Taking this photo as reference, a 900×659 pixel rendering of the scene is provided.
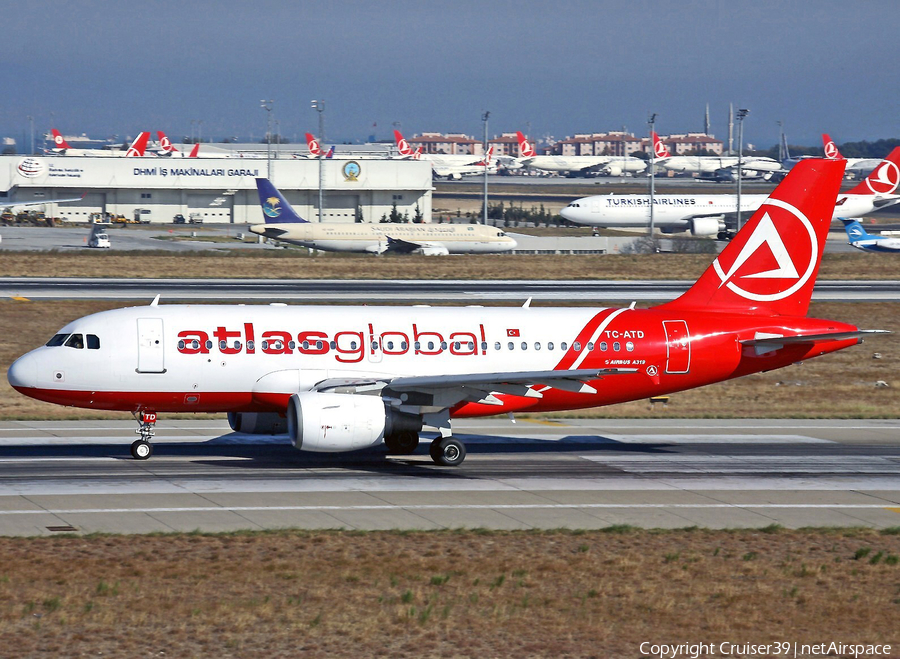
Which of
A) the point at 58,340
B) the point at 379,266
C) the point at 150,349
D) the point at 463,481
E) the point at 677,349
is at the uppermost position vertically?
the point at 379,266

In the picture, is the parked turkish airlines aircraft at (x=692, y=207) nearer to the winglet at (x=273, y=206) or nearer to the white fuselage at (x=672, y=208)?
the white fuselage at (x=672, y=208)

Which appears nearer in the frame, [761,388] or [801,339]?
[801,339]

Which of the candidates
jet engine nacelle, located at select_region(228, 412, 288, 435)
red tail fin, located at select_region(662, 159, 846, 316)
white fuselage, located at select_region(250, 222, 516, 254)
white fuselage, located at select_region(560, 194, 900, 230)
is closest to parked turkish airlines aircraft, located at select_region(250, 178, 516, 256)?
white fuselage, located at select_region(250, 222, 516, 254)

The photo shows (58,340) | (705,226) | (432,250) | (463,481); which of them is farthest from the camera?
(705,226)

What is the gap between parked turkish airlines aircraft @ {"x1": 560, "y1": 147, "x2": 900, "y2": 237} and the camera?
13175cm

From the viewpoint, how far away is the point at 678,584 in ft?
65.6

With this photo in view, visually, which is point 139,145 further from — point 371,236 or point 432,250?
point 432,250

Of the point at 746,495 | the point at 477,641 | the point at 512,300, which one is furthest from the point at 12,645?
the point at 512,300

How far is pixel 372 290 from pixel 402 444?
3919 centimetres

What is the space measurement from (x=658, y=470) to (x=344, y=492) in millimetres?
9588

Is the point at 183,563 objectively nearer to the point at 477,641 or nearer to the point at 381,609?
the point at 381,609

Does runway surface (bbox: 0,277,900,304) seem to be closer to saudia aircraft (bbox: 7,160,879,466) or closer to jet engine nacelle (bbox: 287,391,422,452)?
saudia aircraft (bbox: 7,160,879,466)

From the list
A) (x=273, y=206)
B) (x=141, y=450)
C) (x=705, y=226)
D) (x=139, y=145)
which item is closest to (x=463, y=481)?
(x=141, y=450)

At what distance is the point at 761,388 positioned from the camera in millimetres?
49125
